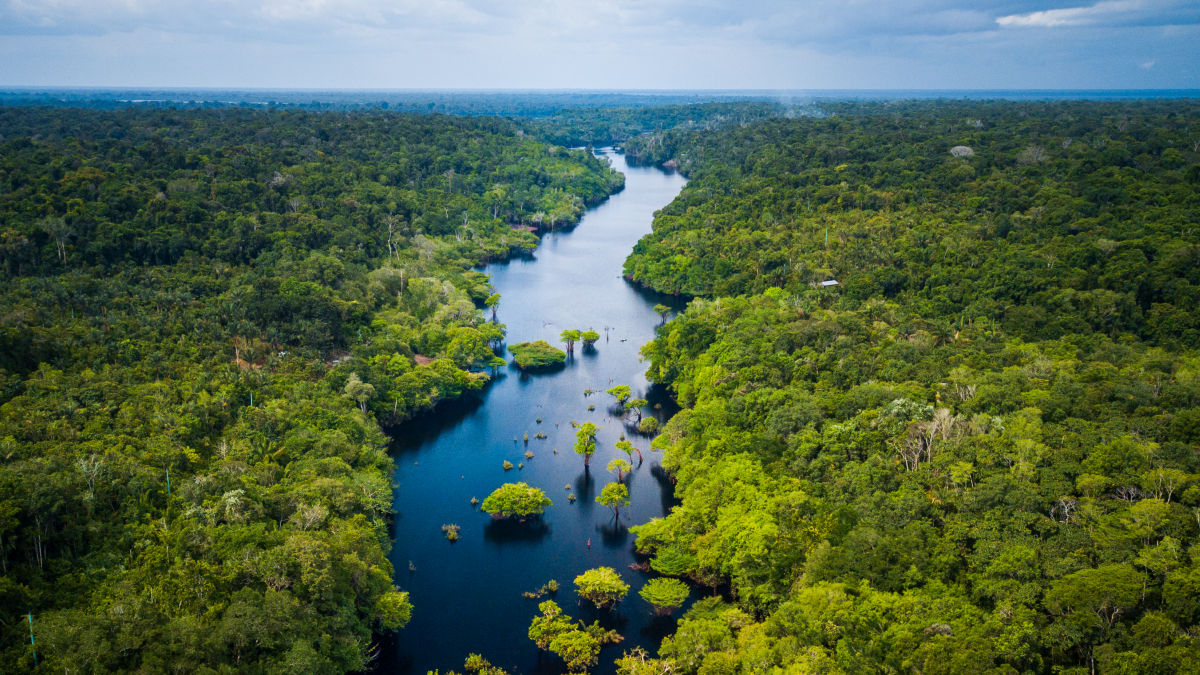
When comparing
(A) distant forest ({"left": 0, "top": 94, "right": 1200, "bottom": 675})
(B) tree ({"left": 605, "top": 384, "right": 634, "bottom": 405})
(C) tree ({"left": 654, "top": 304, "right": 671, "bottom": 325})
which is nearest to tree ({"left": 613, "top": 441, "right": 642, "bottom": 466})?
(A) distant forest ({"left": 0, "top": 94, "right": 1200, "bottom": 675})

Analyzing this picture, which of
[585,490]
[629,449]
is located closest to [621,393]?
[629,449]

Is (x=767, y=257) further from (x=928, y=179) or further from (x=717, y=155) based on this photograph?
(x=717, y=155)

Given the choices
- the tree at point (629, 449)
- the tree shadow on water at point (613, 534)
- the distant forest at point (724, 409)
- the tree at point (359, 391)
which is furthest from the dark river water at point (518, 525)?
the tree at point (359, 391)

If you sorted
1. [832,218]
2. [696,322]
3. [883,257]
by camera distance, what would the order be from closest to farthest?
[696,322] → [883,257] → [832,218]

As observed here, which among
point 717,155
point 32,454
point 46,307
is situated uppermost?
point 717,155

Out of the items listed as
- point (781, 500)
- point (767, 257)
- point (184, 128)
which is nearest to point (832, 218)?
point (767, 257)

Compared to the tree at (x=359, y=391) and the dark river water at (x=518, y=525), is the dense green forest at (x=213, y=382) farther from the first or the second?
the dark river water at (x=518, y=525)

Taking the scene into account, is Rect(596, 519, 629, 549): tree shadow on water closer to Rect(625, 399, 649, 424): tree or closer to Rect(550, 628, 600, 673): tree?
Rect(550, 628, 600, 673): tree
